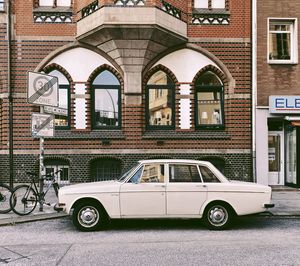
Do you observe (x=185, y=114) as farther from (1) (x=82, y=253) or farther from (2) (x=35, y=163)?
(1) (x=82, y=253)

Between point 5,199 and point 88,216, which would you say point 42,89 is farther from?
point 88,216

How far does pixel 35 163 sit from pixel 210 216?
330 inches

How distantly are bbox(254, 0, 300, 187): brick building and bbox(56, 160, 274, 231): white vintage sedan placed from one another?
6.84 metres

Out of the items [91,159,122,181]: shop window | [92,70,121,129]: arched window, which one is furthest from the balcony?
[91,159,122,181]: shop window

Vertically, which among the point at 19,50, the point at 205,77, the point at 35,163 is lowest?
the point at 35,163

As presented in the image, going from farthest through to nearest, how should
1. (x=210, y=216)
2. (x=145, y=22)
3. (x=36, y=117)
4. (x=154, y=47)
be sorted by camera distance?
(x=154, y=47) → (x=145, y=22) → (x=36, y=117) → (x=210, y=216)

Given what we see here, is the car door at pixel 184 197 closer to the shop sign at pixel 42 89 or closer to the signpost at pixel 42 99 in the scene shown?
the signpost at pixel 42 99

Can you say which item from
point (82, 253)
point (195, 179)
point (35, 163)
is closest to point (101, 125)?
point (35, 163)

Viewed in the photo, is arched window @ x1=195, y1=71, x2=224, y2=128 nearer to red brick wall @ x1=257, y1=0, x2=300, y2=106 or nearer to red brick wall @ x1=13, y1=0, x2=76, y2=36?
red brick wall @ x1=257, y1=0, x2=300, y2=106

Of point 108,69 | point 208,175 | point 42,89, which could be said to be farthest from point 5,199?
point 108,69

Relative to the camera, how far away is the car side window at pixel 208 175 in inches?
325

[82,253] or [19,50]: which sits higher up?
[19,50]

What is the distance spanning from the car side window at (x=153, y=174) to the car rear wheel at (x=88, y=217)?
3.78 ft

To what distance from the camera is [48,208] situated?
10391 millimetres
